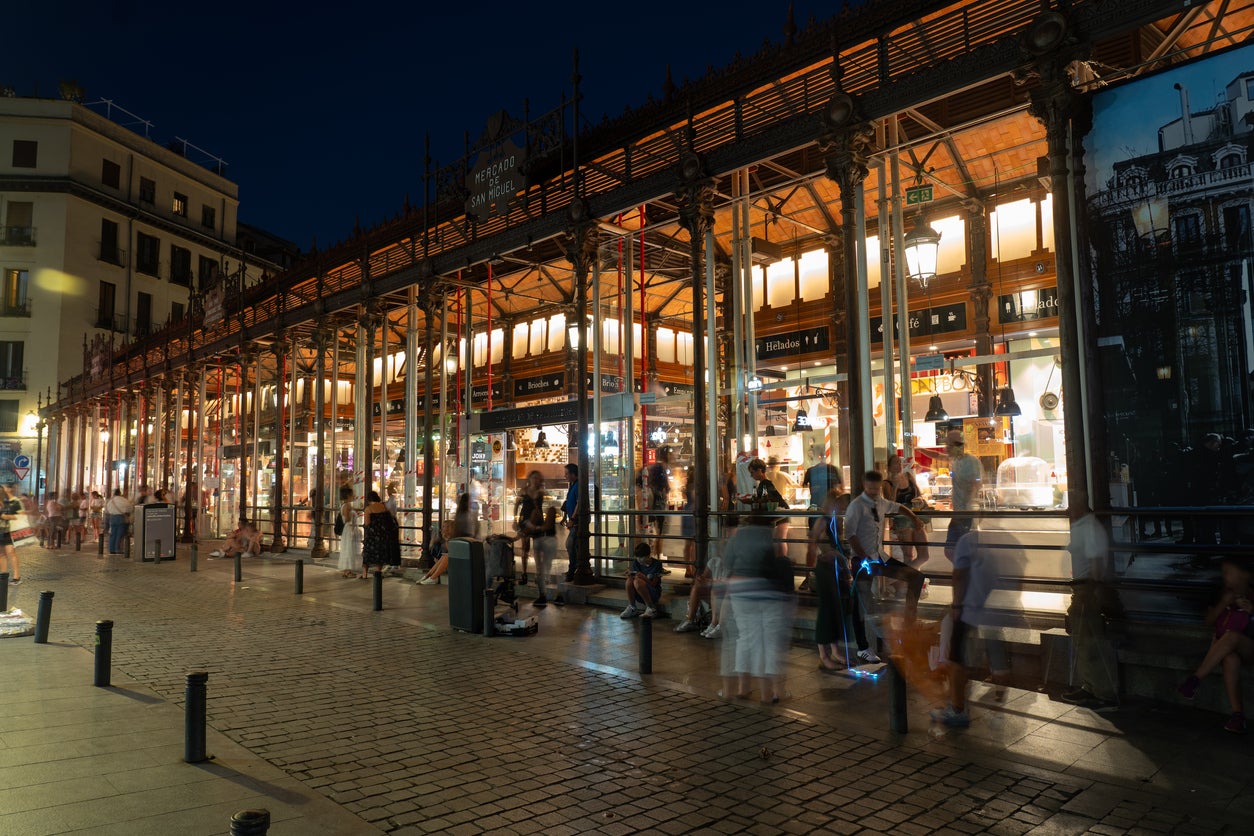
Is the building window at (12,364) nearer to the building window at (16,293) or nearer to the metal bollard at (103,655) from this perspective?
the building window at (16,293)

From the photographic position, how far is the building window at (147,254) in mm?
50531

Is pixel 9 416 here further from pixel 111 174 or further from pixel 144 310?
pixel 111 174

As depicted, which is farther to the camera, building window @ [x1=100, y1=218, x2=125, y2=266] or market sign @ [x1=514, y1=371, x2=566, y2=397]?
building window @ [x1=100, y1=218, x2=125, y2=266]

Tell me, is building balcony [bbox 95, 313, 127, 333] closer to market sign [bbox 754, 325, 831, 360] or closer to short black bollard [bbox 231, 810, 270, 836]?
market sign [bbox 754, 325, 831, 360]

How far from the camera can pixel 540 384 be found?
22344 mm

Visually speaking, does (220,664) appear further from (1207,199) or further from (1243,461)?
(1207,199)

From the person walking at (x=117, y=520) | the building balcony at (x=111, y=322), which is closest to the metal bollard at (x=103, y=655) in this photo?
the person walking at (x=117, y=520)

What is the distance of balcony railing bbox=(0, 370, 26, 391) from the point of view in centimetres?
4491

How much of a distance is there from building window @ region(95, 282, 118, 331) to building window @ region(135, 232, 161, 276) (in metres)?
2.55

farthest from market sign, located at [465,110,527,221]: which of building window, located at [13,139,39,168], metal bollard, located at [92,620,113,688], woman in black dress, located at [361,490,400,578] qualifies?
building window, located at [13,139,39,168]

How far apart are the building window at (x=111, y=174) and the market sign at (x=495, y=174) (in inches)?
1677

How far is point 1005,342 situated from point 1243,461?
7.81m

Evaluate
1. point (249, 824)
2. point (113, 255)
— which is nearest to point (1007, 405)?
point (249, 824)

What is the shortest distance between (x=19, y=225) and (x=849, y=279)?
50998 millimetres
